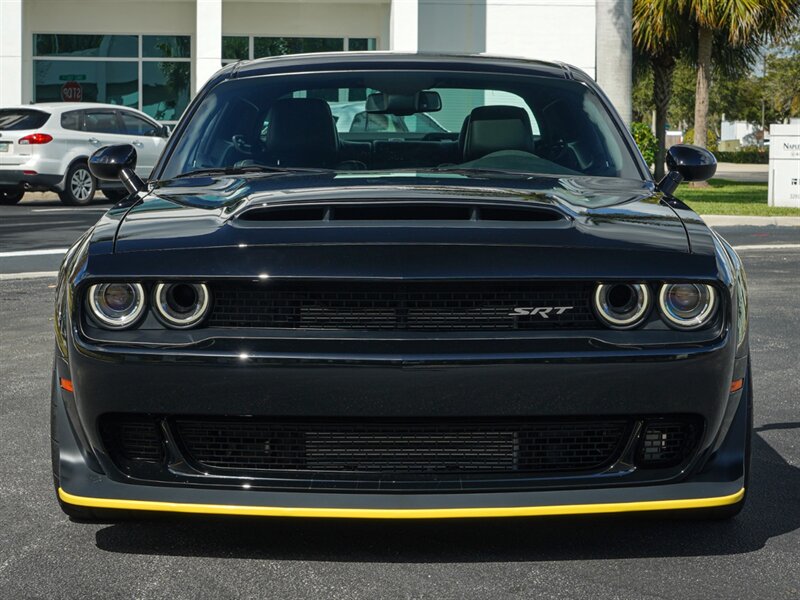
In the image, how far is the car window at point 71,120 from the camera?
72.0 feet

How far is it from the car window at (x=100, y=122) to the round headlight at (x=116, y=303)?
62.9 ft

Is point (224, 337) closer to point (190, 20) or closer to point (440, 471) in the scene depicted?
point (440, 471)

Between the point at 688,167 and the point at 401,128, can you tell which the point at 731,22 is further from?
the point at 688,167

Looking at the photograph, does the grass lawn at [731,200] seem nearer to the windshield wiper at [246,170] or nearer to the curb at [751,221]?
the curb at [751,221]

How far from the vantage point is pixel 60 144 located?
71.1 ft

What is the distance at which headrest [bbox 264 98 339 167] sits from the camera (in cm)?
503

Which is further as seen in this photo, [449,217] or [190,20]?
[190,20]

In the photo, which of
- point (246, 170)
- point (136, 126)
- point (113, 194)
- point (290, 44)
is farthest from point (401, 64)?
point (290, 44)

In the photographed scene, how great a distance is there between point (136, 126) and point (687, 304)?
2042cm

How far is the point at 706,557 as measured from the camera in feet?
13.0

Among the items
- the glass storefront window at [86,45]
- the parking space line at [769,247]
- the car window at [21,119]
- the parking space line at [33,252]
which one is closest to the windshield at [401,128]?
the parking space line at [33,252]

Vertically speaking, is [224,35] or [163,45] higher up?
[224,35]

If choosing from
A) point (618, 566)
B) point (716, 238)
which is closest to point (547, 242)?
point (716, 238)

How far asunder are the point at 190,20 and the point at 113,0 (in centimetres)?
168
